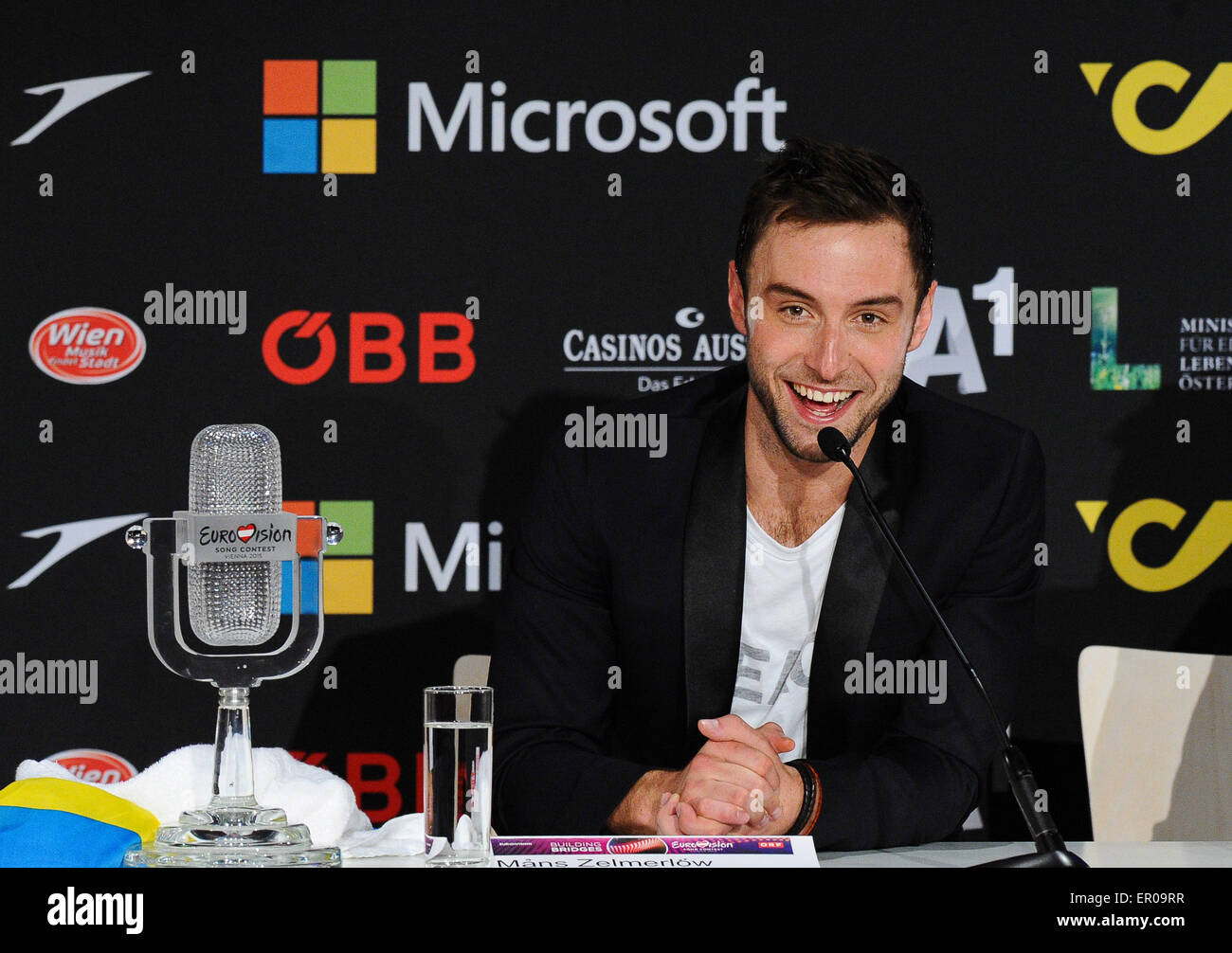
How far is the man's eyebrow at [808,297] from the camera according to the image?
2.26 m

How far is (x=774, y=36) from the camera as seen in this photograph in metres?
3.19

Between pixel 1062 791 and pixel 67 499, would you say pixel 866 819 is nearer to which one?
pixel 1062 791

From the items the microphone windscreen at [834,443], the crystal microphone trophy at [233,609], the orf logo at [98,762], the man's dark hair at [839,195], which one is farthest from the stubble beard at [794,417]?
the orf logo at [98,762]

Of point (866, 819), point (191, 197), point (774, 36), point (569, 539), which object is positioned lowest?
point (866, 819)

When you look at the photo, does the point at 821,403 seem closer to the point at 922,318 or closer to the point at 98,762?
the point at 922,318

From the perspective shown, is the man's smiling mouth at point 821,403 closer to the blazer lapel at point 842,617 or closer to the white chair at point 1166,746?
the blazer lapel at point 842,617

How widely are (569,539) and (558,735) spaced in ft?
1.19

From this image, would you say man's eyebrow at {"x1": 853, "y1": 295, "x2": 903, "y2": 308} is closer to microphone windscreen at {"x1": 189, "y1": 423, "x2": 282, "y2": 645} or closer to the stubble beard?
the stubble beard

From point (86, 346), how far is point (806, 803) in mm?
2251

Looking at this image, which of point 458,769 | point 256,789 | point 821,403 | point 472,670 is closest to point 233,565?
point 256,789

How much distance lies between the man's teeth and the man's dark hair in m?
0.24

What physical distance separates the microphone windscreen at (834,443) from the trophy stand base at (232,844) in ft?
2.65
